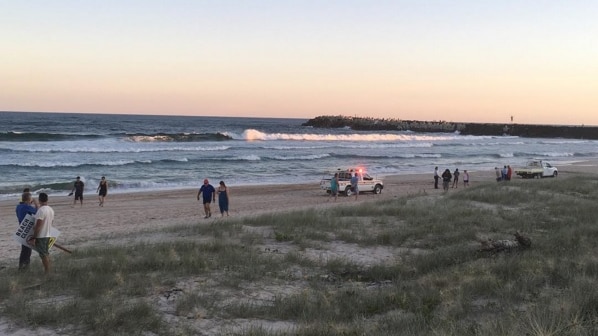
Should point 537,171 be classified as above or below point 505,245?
below

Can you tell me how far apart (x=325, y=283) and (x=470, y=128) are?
426ft

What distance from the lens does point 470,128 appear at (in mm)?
131125

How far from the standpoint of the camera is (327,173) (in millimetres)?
42562

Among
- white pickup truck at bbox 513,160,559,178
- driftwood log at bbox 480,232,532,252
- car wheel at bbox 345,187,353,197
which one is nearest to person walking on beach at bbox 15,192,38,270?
driftwood log at bbox 480,232,532,252

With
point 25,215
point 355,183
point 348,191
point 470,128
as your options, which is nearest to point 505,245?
point 25,215

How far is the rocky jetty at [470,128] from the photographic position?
118812mm

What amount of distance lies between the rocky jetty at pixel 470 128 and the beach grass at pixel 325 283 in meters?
117

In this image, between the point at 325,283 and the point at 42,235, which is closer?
the point at 325,283

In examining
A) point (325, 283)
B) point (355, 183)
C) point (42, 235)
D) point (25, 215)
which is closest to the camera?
point (325, 283)

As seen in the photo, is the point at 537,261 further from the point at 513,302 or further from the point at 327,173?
the point at 327,173

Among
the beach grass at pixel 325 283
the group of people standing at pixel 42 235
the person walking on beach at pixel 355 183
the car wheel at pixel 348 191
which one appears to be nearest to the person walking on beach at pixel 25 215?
the group of people standing at pixel 42 235

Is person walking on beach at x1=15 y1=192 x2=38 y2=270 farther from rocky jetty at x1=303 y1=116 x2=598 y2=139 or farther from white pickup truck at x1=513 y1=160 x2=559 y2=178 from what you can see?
rocky jetty at x1=303 y1=116 x2=598 y2=139

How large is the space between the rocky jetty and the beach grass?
11686cm

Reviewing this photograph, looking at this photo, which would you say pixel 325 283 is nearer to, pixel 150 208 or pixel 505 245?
pixel 505 245
